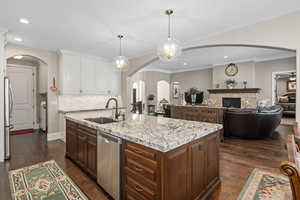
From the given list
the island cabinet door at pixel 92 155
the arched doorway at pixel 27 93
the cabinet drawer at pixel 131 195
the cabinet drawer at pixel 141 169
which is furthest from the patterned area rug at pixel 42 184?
the arched doorway at pixel 27 93

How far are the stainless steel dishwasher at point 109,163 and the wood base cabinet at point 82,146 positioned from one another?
7.2 inches

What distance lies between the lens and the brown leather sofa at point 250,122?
4.36 m

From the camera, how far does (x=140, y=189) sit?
1.51 m

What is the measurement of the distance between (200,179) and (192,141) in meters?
0.54

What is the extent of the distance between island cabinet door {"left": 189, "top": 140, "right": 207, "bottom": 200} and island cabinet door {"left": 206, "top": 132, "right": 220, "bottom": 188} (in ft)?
0.41

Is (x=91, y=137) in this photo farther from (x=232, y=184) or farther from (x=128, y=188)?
(x=232, y=184)

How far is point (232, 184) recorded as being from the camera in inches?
88.6

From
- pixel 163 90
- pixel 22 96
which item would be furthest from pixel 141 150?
pixel 163 90

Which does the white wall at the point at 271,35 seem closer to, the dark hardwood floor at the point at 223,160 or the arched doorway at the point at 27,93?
the dark hardwood floor at the point at 223,160

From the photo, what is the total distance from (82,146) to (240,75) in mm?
7710

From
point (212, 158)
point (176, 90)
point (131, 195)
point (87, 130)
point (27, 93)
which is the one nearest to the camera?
point (131, 195)

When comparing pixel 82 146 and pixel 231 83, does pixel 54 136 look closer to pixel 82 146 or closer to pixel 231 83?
pixel 82 146

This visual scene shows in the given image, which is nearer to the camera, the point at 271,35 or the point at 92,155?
the point at 92,155

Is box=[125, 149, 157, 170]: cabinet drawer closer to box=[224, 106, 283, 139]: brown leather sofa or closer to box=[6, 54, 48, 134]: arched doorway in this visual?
box=[224, 106, 283, 139]: brown leather sofa
